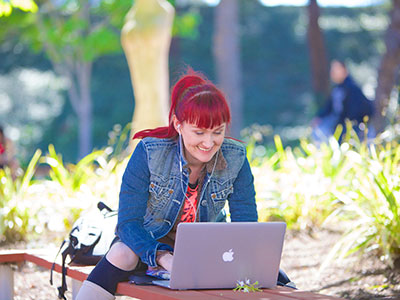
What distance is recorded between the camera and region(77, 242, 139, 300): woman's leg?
8.92 feet

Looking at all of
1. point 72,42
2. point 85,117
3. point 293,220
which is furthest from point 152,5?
point 85,117

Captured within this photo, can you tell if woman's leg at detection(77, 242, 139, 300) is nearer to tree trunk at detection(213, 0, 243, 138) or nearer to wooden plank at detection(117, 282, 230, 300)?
wooden plank at detection(117, 282, 230, 300)

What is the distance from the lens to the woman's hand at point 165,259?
2.65m

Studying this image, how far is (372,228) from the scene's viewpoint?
4297mm

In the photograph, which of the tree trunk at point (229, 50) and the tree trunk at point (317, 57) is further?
the tree trunk at point (317, 57)

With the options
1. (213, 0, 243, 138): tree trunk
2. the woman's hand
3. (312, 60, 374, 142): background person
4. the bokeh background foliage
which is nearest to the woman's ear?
the woman's hand

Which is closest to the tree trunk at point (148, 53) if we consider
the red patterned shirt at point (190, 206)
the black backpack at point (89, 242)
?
the black backpack at point (89, 242)

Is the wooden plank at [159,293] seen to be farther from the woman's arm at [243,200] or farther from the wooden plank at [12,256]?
the wooden plank at [12,256]

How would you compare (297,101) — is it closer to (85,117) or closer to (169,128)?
(85,117)

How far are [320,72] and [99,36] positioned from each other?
16.9ft

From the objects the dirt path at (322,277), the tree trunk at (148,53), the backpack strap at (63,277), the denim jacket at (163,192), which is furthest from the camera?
the tree trunk at (148,53)

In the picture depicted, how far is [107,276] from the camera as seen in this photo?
2.73 meters

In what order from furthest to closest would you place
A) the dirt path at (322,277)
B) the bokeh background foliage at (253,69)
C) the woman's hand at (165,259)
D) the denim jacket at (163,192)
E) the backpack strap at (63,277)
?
the bokeh background foliage at (253,69), the dirt path at (322,277), the backpack strap at (63,277), the denim jacket at (163,192), the woman's hand at (165,259)

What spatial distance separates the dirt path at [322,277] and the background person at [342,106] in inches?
121
